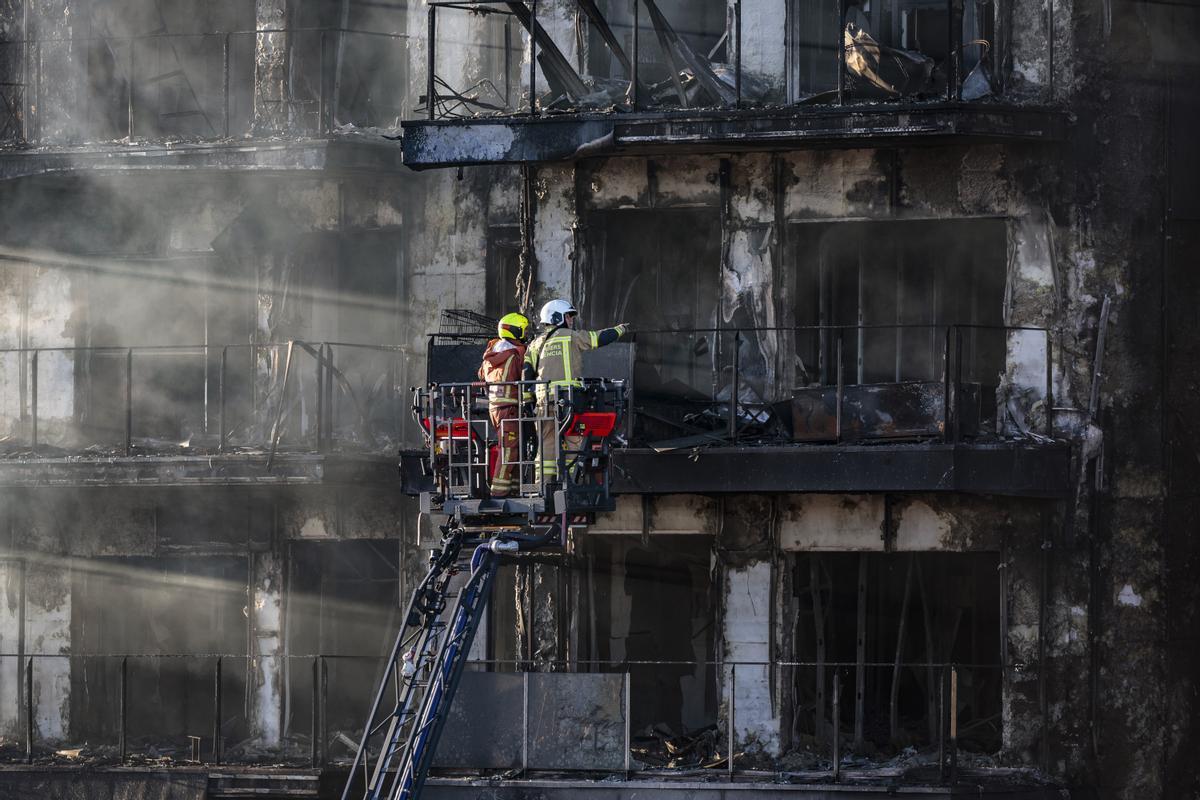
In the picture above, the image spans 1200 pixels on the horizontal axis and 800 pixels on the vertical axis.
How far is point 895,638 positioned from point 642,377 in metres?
3.39

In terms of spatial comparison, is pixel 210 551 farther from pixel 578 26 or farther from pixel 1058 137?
pixel 1058 137

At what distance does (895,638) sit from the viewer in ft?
65.5

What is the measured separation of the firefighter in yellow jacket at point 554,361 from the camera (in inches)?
627

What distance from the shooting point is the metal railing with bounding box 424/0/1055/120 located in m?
19.6

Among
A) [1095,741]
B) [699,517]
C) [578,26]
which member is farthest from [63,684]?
[1095,741]

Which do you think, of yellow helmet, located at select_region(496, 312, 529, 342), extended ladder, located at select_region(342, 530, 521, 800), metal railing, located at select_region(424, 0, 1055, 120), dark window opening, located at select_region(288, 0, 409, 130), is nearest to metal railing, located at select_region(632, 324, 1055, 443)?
metal railing, located at select_region(424, 0, 1055, 120)

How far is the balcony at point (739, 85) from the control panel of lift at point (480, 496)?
12.7 ft

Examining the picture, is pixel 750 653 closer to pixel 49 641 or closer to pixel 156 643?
pixel 156 643

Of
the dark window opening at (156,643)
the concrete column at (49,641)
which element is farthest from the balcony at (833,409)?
the concrete column at (49,641)

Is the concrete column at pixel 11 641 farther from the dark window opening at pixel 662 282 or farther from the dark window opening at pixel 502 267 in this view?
the dark window opening at pixel 662 282

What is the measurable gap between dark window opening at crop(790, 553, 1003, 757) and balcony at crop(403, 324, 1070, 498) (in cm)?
136

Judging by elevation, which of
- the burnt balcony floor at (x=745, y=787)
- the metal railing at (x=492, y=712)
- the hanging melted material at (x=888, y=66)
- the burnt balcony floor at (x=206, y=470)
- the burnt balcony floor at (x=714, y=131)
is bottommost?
the burnt balcony floor at (x=745, y=787)

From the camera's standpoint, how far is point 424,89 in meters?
21.8

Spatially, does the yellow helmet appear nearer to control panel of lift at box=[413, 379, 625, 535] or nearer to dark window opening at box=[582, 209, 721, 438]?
control panel of lift at box=[413, 379, 625, 535]
